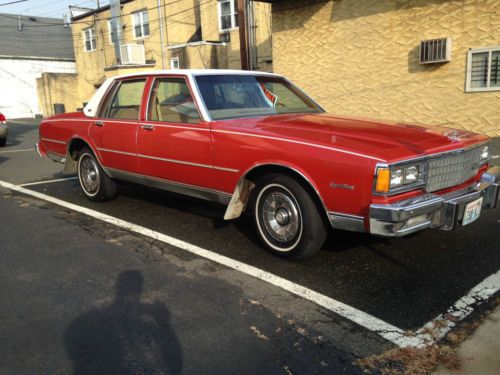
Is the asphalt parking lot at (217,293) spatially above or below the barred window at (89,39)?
below

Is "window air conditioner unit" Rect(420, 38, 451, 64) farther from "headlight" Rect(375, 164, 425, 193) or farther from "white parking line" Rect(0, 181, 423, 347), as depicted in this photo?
"white parking line" Rect(0, 181, 423, 347)

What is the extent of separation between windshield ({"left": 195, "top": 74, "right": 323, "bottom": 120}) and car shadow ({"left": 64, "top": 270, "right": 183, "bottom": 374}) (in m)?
2.01

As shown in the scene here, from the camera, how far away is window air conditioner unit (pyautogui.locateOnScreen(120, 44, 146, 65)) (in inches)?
883

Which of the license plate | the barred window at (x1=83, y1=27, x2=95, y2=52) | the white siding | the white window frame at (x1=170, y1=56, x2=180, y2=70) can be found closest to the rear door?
the license plate

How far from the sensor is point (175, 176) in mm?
4664

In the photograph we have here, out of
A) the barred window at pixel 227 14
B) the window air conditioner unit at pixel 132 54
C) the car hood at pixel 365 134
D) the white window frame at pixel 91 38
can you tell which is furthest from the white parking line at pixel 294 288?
the white window frame at pixel 91 38

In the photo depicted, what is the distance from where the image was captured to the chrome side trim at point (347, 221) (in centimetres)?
329

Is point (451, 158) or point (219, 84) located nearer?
point (451, 158)

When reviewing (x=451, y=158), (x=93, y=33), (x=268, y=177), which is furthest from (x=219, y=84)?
(x=93, y=33)

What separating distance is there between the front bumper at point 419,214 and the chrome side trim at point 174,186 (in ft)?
4.93

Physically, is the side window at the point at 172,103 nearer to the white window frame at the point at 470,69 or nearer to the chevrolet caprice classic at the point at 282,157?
the chevrolet caprice classic at the point at 282,157

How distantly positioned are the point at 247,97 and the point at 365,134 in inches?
60.7

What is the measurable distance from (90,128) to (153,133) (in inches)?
53.6

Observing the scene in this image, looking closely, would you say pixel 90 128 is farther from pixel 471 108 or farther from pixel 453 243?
pixel 471 108
